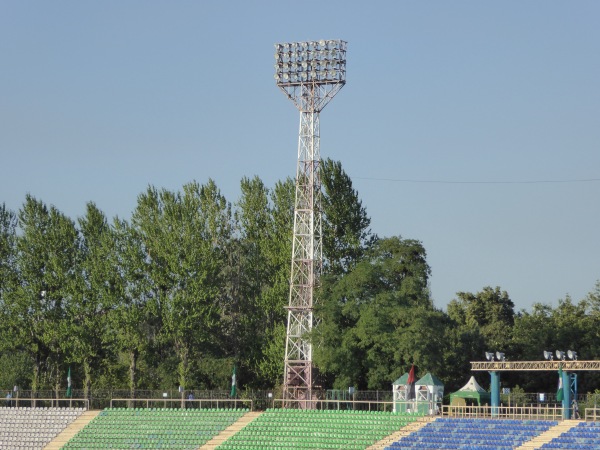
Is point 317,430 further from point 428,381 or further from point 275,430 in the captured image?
point 428,381

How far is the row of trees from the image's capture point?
7125 centimetres

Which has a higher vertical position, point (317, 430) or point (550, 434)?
point (550, 434)

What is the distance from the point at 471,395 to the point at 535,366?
11.8 ft

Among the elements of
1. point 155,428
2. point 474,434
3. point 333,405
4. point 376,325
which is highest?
point 376,325

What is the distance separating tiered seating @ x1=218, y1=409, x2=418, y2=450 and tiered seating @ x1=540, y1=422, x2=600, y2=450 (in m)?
8.59

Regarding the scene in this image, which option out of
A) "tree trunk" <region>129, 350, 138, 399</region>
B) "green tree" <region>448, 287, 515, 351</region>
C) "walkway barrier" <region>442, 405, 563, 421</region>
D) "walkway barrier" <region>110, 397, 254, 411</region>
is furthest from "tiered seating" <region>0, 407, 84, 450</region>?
"green tree" <region>448, 287, 515, 351</region>

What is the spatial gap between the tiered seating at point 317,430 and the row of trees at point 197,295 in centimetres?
1010

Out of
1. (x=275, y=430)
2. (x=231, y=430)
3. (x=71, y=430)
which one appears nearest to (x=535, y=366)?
(x=275, y=430)

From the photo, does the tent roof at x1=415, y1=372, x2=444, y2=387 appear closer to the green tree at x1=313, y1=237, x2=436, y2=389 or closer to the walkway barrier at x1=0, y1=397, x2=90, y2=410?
the green tree at x1=313, y1=237, x2=436, y2=389

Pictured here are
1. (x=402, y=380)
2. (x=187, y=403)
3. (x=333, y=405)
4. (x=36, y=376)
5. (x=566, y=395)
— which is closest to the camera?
(x=566, y=395)

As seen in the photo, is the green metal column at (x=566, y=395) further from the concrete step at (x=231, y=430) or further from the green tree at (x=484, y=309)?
the green tree at (x=484, y=309)

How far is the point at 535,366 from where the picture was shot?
5741 cm

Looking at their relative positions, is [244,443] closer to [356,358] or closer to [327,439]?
[327,439]

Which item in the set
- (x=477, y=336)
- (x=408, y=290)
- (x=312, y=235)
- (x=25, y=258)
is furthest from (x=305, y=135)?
(x=25, y=258)
